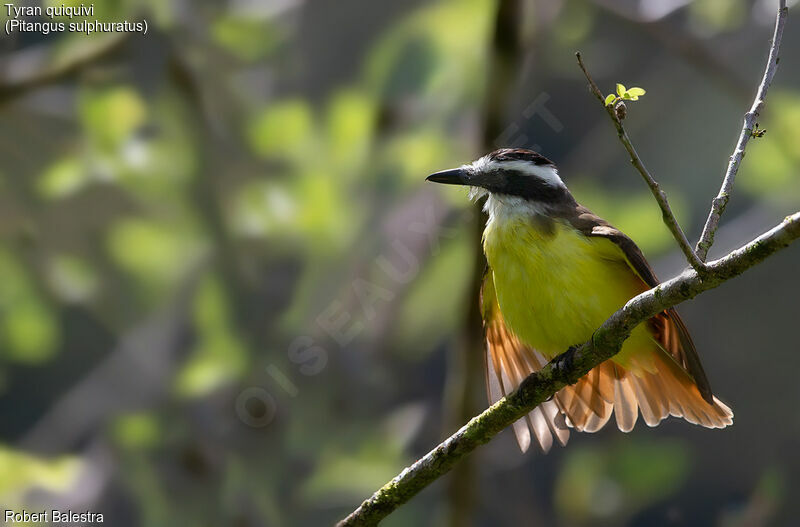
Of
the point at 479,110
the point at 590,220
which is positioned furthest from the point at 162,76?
the point at 590,220

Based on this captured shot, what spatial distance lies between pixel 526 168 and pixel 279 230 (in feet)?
6.44

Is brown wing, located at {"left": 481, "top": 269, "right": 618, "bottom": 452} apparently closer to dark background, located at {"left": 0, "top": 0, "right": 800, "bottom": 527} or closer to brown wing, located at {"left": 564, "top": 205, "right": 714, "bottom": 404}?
brown wing, located at {"left": 564, "top": 205, "right": 714, "bottom": 404}

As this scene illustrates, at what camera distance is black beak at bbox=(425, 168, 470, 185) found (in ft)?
11.6

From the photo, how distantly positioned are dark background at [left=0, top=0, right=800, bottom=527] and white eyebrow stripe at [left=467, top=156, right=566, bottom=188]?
1.40 meters

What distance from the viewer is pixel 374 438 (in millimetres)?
5156

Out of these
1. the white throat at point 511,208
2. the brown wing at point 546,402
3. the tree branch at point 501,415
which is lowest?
the brown wing at point 546,402

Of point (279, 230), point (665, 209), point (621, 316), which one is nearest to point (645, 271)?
point (621, 316)

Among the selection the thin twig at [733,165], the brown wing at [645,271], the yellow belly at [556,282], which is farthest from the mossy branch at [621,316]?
the brown wing at [645,271]

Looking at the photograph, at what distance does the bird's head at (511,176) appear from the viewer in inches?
138

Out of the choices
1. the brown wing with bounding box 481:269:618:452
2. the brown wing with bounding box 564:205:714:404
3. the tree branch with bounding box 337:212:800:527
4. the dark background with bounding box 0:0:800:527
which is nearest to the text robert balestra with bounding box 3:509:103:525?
the dark background with bounding box 0:0:800:527

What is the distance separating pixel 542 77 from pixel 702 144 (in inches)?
40.6

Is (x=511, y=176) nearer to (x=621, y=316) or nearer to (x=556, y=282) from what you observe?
(x=556, y=282)

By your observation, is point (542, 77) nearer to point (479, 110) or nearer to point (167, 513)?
point (479, 110)

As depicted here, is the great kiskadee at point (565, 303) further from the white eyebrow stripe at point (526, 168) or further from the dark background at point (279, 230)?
the dark background at point (279, 230)
